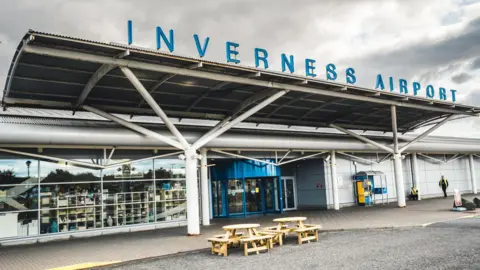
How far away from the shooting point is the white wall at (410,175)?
86.9ft

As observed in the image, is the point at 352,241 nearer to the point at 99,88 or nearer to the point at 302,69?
the point at 302,69

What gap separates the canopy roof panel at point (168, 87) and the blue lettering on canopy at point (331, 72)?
64cm

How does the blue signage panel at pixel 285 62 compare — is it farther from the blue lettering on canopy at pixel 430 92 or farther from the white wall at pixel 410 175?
the white wall at pixel 410 175

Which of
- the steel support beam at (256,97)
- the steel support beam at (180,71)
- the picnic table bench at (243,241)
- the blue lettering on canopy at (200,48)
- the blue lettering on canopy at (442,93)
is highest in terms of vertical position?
the blue lettering on canopy at (442,93)

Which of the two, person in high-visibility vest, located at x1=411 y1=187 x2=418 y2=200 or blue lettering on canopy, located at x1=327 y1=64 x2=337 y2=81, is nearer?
blue lettering on canopy, located at x1=327 y1=64 x2=337 y2=81

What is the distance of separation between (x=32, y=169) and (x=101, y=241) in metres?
4.26

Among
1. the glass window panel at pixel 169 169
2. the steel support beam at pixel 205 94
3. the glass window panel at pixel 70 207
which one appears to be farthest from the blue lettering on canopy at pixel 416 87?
the glass window panel at pixel 70 207

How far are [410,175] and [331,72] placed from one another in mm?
17090

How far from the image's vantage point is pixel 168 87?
15.6 metres

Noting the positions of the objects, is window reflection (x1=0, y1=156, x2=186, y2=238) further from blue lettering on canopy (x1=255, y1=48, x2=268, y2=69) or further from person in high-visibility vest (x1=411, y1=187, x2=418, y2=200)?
person in high-visibility vest (x1=411, y1=187, x2=418, y2=200)

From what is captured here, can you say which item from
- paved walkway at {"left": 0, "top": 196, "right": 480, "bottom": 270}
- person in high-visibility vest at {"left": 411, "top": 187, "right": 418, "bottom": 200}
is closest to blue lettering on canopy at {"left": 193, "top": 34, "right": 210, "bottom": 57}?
paved walkway at {"left": 0, "top": 196, "right": 480, "bottom": 270}

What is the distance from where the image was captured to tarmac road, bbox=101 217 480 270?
29.5 ft

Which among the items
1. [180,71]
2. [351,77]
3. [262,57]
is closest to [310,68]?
[351,77]

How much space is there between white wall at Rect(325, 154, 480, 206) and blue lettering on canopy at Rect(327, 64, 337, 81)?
915 cm
